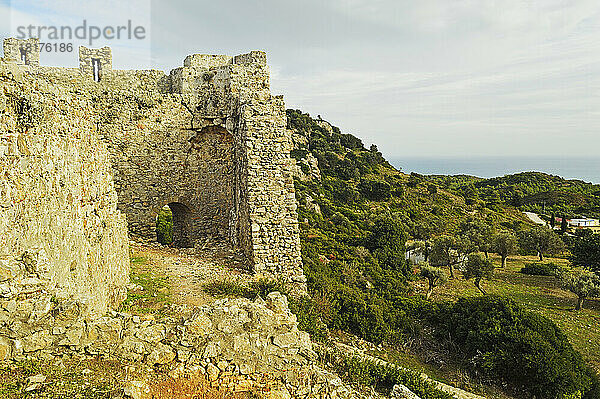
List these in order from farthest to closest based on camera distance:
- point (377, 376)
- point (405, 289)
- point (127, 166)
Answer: point (405, 289) < point (127, 166) < point (377, 376)

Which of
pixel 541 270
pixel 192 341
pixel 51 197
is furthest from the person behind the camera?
pixel 541 270

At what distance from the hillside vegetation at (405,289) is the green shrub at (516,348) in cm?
3

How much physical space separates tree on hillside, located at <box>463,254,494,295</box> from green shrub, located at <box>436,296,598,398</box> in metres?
10.4

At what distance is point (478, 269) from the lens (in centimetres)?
2430

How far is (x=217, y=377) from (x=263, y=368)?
63 cm

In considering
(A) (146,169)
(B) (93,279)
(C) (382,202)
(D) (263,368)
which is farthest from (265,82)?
(C) (382,202)

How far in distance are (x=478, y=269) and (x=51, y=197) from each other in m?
24.0

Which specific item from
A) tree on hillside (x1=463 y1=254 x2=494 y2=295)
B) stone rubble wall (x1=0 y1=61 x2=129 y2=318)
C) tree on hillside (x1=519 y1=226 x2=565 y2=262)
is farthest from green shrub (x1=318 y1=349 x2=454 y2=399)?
tree on hillside (x1=519 y1=226 x2=565 y2=262)

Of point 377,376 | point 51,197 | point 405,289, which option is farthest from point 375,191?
point 51,197

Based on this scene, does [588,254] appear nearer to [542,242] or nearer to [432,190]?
[542,242]

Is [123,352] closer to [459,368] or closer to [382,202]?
[459,368]

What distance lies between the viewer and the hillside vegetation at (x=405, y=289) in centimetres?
1152

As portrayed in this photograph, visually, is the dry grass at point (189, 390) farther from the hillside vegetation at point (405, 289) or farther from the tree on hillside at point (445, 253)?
the tree on hillside at point (445, 253)

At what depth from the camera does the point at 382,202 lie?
45.0 metres
